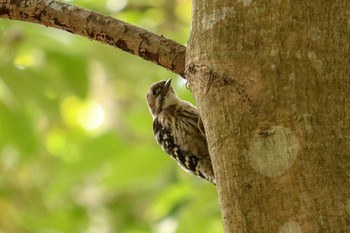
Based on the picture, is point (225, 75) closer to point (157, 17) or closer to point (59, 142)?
point (157, 17)

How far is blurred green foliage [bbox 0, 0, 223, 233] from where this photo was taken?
3.58m

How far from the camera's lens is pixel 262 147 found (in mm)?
1834

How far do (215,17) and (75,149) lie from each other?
8.40 ft

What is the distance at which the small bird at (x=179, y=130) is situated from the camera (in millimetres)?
3439

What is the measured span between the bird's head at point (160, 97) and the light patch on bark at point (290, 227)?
79.9 inches

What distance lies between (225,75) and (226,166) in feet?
0.70

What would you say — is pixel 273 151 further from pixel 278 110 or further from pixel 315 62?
pixel 315 62

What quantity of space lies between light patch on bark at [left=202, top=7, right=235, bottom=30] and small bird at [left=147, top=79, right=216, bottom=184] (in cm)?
125

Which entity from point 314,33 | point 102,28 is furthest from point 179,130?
point 314,33

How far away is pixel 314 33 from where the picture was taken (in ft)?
6.22

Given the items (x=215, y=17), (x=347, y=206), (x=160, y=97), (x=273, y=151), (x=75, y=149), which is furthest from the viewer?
(x=75, y=149)

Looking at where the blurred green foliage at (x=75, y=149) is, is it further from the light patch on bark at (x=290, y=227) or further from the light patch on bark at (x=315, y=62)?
the light patch on bark at (x=290, y=227)

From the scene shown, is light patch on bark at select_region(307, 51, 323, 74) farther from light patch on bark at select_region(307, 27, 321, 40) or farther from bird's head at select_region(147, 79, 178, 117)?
bird's head at select_region(147, 79, 178, 117)

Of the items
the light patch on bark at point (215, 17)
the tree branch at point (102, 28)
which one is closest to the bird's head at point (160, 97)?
the tree branch at point (102, 28)
